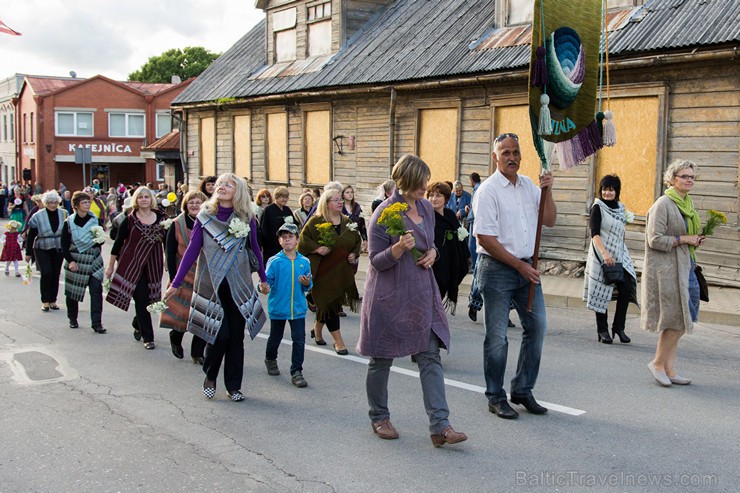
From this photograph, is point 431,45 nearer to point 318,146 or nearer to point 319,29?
point 318,146

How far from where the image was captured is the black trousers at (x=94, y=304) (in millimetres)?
9445

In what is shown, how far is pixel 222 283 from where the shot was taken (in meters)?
6.39

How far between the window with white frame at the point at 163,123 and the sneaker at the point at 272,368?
154 ft

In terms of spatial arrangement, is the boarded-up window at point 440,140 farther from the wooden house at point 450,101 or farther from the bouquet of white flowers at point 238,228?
the bouquet of white flowers at point 238,228

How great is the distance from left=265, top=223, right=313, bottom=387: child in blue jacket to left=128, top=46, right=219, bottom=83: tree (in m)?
75.8

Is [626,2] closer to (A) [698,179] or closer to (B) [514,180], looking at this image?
(A) [698,179]

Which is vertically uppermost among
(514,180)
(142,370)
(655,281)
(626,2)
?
(626,2)

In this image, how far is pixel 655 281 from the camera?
21.9ft

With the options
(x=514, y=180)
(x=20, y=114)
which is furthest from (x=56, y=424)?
(x=20, y=114)

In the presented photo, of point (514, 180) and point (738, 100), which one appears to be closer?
point (514, 180)

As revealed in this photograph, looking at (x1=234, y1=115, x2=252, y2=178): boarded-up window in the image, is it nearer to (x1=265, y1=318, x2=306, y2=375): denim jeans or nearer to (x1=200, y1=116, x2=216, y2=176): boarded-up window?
(x1=200, y1=116, x2=216, y2=176): boarded-up window

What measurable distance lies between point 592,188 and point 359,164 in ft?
23.5

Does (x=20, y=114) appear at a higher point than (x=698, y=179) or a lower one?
higher

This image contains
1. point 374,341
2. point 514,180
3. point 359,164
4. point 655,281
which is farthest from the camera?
point 359,164
